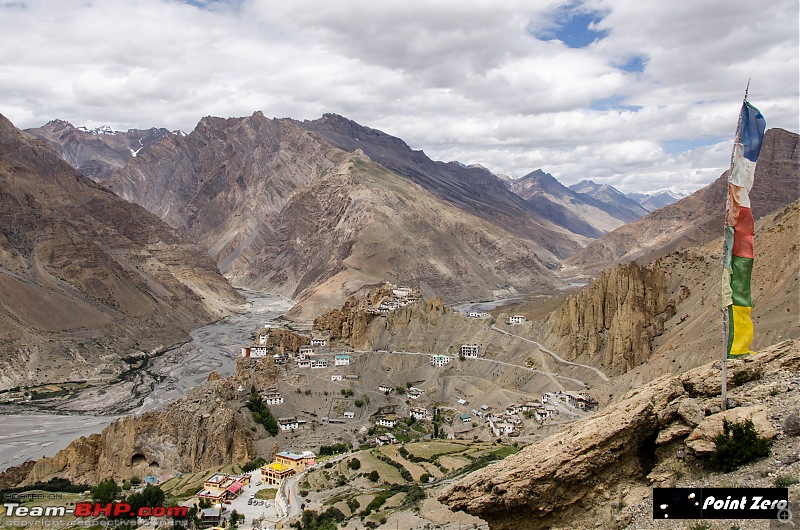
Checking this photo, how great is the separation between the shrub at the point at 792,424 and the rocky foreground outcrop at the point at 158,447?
62.0 metres

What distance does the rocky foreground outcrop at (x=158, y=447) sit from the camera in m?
68.1

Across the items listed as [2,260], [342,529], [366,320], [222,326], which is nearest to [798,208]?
[366,320]

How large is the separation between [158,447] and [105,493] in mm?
12331

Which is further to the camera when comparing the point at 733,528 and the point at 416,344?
the point at 416,344

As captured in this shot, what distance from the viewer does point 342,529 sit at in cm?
4000

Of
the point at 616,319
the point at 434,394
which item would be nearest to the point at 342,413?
the point at 434,394

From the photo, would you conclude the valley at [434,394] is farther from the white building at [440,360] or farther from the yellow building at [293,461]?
the yellow building at [293,461]

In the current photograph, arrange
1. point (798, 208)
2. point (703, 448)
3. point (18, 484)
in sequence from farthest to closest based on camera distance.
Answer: point (798, 208) < point (18, 484) < point (703, 448)

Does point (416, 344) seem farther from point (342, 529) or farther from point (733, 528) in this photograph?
point (733, 528)

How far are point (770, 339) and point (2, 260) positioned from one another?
153168 millimetres

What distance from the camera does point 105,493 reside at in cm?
5844

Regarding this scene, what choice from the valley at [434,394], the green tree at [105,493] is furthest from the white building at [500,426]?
the green tree at [105,493]

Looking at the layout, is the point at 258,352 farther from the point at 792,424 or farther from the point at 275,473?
the point at 792,424

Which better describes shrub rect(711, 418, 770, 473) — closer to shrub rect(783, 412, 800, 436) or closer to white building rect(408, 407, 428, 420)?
shrub rect(783, 412, 800, 436)
